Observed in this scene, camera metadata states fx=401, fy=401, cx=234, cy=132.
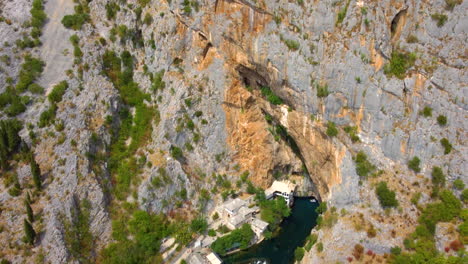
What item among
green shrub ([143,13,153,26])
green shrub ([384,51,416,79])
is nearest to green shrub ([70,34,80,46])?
green shrub ([143,13,153,26])

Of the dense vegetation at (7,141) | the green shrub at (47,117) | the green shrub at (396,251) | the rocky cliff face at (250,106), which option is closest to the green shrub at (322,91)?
the rocky cliff face at (250,106)

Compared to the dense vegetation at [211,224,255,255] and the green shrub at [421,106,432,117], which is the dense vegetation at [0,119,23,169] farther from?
the green shrub at [421,106,432,117]

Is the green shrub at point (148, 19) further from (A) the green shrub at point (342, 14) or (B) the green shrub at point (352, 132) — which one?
(B) the green shrub at point (352, 132)

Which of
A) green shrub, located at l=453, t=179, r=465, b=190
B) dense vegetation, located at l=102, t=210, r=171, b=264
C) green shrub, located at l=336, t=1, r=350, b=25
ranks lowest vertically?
green shrub, located at l=453, t=179, r=465, b=190

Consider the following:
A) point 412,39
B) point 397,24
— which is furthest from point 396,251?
point 397,24

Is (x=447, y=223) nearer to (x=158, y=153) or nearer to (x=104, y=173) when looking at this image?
(x=158, y=153)

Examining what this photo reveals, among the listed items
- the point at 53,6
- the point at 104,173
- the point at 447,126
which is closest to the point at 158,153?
the point at 104,173

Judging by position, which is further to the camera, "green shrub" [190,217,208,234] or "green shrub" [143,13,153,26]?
"green shrub" [143,13,153,26]
